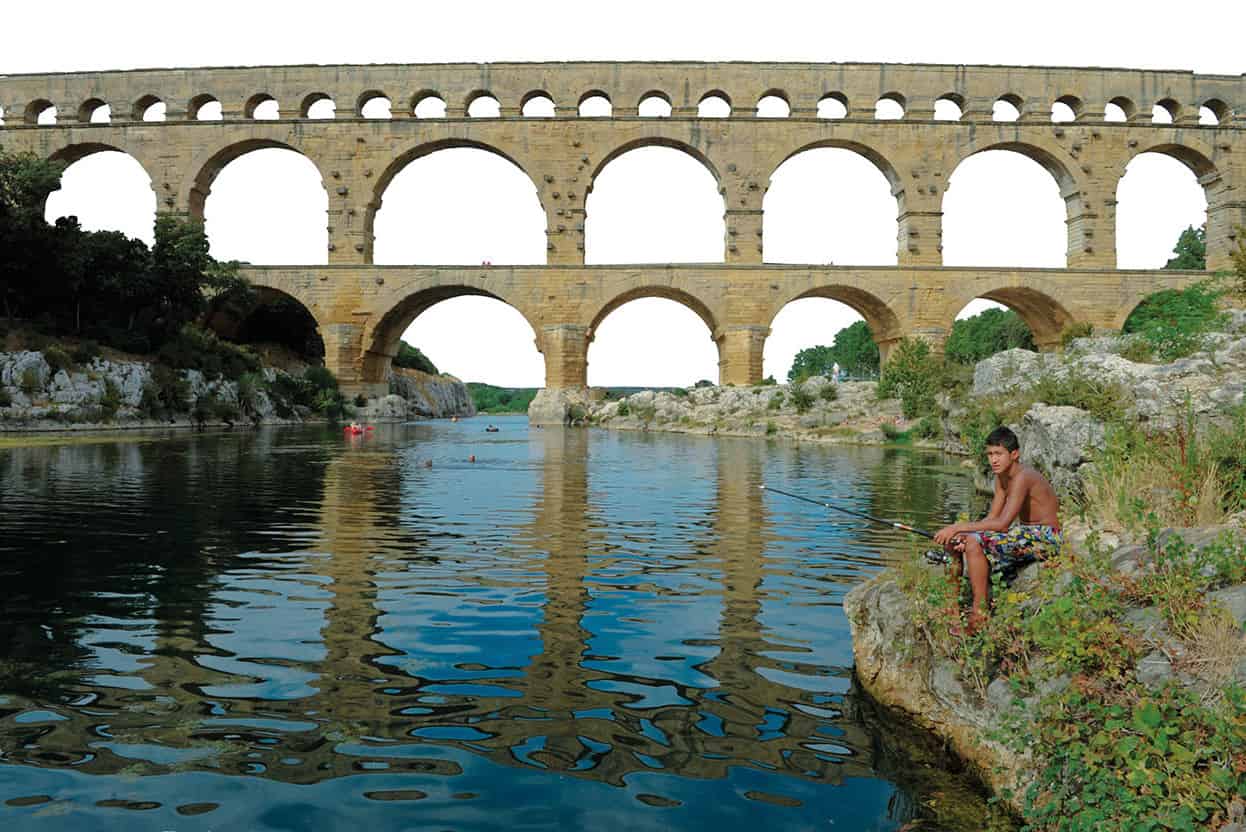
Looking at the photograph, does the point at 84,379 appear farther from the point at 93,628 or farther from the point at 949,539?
the point at 949,539

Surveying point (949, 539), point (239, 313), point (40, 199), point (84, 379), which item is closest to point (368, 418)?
point (239, 313)

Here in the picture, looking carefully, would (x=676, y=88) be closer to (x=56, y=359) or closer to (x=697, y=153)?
(x=697, y=153)

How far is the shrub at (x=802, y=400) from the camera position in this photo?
1221 inches

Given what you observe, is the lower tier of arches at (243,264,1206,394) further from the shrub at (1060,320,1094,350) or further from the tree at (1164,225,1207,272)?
the tree at (1164,225,1207,272)

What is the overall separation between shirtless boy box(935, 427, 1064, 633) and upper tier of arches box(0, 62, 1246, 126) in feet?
127

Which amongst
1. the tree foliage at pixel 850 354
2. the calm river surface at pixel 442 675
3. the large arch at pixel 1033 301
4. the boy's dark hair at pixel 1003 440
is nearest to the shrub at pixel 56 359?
the calm river surface at pixel 442 675

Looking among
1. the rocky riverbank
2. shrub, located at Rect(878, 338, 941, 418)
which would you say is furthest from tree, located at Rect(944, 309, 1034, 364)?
the rocky riverbank

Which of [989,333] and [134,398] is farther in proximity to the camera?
[989,333]

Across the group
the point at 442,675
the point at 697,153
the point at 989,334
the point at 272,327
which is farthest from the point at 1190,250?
the point at 442,675

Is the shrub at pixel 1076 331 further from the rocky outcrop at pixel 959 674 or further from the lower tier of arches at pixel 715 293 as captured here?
the rocky outcrop at pixel 959 674

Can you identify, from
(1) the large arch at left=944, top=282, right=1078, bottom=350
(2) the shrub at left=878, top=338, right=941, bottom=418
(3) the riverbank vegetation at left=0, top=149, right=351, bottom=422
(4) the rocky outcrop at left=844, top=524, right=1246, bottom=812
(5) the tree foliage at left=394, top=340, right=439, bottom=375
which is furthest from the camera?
(5) the tree foliage at left=394, top=340, right=439, bottom=375

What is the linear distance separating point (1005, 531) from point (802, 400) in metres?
27.1

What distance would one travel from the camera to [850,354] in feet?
315

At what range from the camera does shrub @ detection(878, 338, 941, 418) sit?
26316 millimetres
